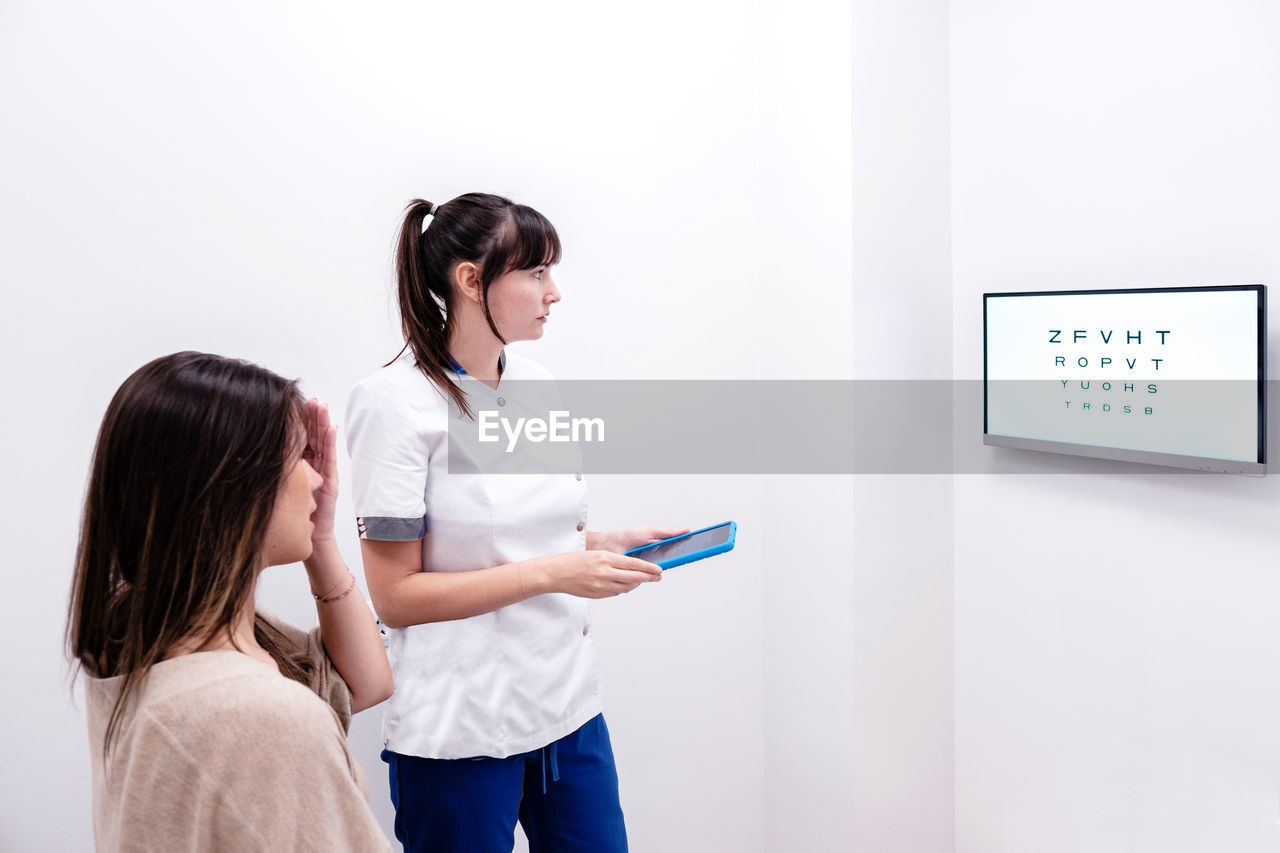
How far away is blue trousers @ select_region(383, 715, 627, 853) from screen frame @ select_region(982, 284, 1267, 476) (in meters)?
1.15

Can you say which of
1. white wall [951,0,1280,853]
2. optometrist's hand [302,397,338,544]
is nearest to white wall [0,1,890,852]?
white wall [951,0,1280,853]

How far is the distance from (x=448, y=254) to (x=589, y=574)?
56cm

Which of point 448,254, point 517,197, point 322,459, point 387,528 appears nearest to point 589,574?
point 387,528

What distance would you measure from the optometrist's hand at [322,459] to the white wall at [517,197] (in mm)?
686

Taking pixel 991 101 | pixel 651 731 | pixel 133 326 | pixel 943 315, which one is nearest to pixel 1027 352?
pixel 943 315

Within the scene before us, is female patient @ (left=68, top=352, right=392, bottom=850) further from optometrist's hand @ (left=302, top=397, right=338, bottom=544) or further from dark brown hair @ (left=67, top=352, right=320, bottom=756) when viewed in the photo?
optometrist's hand @ (left=302, top=397, right=338, bottom=544)

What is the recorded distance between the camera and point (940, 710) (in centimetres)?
222

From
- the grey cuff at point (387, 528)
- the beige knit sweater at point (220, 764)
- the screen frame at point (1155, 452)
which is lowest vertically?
the beige knit sweater at point (220, 764)

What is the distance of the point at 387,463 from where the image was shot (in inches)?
50.4

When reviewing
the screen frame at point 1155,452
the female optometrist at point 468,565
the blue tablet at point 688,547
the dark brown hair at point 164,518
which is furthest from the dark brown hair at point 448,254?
the screen frame at point 1155,452

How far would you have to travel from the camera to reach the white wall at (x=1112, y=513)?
158 centimetres

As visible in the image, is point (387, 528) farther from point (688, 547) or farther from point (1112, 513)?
point (1112, 513)

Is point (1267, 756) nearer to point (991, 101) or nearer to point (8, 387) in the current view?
point (991, 101)
